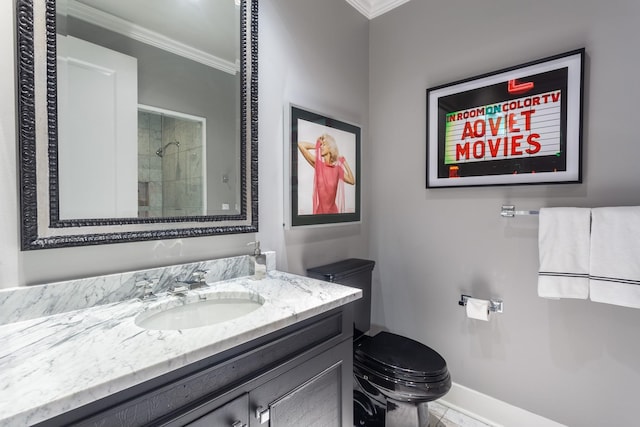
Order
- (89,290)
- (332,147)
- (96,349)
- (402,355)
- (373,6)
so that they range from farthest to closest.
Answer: (373,6) → (332,147) → (402,355) → (89,290) → (96,349)

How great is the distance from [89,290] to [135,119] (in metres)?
0.61

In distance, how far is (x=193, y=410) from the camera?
2.34 ft

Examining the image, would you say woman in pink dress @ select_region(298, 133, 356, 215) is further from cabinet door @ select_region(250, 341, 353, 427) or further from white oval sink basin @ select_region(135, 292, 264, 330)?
cabinet door @ select_region(250, 341, 353, 427)

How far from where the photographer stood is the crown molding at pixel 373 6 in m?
1.98

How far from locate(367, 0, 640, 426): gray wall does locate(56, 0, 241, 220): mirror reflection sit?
1.10m

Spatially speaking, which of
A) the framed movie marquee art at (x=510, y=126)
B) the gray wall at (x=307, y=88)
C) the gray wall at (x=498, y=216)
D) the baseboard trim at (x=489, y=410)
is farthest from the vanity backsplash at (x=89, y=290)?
the baseboard trim at (x=489, y=410)

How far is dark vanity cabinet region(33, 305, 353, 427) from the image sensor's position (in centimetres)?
63

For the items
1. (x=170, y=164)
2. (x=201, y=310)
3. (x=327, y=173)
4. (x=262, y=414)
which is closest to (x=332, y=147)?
(x=327, y=173)

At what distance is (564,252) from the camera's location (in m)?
1.37

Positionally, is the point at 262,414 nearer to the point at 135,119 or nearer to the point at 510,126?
the point at 135,119

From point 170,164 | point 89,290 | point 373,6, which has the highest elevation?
point 373,6

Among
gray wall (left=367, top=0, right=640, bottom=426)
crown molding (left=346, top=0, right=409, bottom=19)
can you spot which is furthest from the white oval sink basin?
crown molding (left=346, top=0, right=409, bottom=19)

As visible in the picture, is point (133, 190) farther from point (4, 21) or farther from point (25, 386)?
point (25, 386)

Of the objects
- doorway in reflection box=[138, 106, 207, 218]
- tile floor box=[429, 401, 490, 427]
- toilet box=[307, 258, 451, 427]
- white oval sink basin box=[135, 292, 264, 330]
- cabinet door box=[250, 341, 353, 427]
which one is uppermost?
doorway in reflection box=[138, 106, 207, 218]
